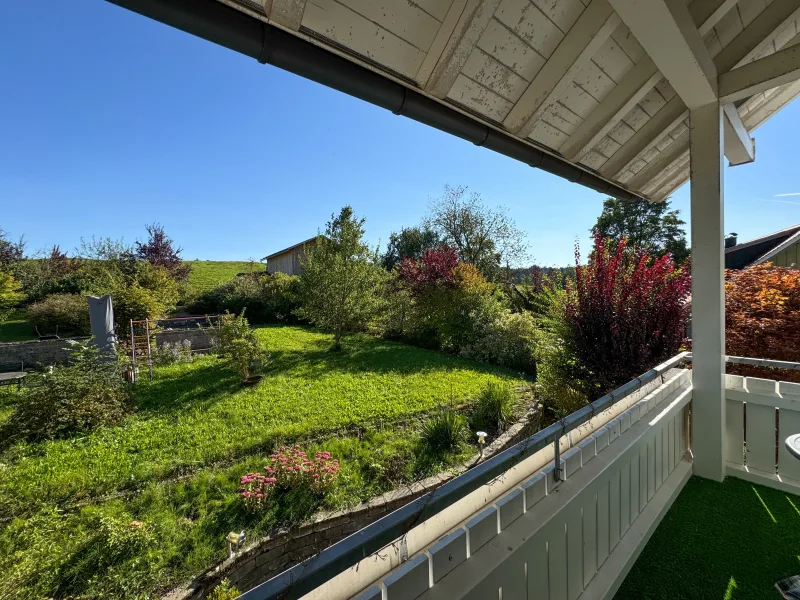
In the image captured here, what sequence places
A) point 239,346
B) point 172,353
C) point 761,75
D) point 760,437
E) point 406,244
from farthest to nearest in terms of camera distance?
point 406,244 → point 172,353 → point 239,346 → point 760,437 → point 761,75

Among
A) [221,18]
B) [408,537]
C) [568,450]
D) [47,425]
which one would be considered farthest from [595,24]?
[47,425]

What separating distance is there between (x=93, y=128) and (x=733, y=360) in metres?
10.3

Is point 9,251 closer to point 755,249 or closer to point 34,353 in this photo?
point 34,353

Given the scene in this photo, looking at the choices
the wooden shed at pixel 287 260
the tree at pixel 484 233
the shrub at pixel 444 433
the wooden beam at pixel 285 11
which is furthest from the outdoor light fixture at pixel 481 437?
the wooden shed at pixel 287 260

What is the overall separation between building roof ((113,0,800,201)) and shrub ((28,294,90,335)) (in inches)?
510

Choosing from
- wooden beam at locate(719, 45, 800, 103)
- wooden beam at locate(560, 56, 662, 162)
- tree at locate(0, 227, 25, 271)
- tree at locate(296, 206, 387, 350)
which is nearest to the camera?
wooden beam at locate(719, 45, 800, 103)

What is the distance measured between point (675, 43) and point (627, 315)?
9.94ft

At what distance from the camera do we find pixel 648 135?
8.41ft

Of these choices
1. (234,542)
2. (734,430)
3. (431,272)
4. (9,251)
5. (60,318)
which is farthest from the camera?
(9,251)

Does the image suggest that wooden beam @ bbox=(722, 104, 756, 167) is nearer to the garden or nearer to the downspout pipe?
the garden

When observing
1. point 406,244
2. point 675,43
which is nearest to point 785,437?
point 675,43

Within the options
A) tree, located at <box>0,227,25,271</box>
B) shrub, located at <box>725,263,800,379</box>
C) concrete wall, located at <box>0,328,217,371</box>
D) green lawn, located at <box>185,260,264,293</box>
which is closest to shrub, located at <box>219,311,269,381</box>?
concrete wall, located at <box>0,328,217,371</box>

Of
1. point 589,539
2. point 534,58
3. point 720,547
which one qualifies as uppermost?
point 534,58

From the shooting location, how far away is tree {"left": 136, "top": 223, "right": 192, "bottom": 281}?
52.6ft
